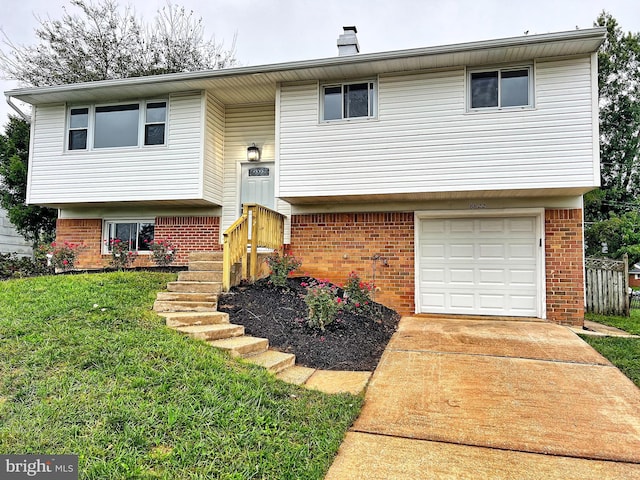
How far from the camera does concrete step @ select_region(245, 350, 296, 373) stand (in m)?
4.03

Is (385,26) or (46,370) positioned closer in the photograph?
(46,370)

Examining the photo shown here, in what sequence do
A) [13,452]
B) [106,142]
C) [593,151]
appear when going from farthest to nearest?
1. [106,142]
2. [593,151]
3. [13,452]

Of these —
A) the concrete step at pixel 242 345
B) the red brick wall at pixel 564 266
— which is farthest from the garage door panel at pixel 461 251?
the concrete step at pixel 242 345

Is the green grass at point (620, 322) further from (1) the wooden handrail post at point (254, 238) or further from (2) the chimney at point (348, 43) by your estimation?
(2) the chimney at point (348, 43)

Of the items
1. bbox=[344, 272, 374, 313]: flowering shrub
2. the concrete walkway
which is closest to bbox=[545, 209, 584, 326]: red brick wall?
the concrete walkway

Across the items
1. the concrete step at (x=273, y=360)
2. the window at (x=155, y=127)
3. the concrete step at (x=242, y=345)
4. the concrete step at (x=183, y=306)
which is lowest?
the concrete step at (x=273, y=360)

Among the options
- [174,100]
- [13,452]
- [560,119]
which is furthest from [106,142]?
[560,119]

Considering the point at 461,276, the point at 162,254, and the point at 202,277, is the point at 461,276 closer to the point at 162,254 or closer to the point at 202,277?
the point at 202,277

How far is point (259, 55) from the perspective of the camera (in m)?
18.6

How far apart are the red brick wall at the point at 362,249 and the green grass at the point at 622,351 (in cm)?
322

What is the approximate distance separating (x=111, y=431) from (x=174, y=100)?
777cm

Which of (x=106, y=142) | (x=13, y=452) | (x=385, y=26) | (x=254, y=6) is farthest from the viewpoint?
(x=385, y=26)

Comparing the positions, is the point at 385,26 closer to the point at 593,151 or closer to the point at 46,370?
the point at 593,151

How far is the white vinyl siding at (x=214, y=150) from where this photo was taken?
8.57m
